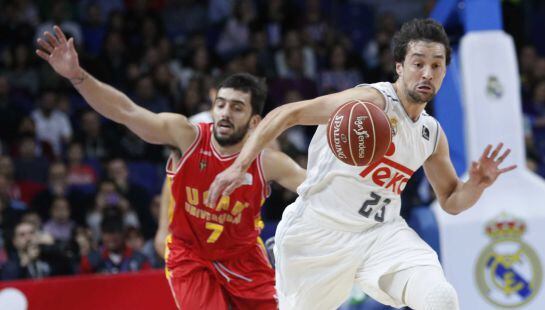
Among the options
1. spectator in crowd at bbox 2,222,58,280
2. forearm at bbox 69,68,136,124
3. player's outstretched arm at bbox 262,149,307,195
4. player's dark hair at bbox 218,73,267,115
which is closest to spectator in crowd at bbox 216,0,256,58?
spectator in crowd at bbox 2,222,58,280

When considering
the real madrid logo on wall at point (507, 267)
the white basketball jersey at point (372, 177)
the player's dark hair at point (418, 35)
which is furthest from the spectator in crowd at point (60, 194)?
the player's dark hair at point (418, 35)

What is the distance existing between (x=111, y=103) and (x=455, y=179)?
2022 mm

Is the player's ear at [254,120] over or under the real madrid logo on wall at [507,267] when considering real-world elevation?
over

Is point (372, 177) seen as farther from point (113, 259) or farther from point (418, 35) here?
point (113, 259)

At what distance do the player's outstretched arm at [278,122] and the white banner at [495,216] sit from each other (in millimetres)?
2909

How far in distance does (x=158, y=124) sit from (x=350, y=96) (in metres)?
1.26

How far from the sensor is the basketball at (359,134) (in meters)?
4.64

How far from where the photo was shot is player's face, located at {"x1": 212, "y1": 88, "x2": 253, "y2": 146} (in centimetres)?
571

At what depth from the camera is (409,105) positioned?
16.6 ft

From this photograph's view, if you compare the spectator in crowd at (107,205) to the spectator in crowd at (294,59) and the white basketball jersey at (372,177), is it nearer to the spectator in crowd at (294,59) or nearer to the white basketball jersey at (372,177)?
the spectator in crowd at (294,59)

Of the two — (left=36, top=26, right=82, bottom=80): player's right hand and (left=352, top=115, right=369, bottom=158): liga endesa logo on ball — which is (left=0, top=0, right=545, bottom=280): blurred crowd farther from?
(left=352, top=115, right=369, bottom=158): liga endesa logo on ball

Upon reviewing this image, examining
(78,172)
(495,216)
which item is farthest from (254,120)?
(78,172)

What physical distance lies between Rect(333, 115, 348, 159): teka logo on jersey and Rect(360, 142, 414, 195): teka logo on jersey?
31cm

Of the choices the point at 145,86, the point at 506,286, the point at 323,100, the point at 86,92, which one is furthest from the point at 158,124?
the point at 145,86
